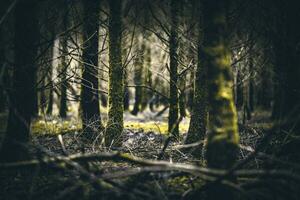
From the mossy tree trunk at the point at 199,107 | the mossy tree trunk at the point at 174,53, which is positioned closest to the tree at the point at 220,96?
the mossy tree trunk at the point at 199,107

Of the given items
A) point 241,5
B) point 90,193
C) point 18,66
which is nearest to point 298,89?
point 241,5

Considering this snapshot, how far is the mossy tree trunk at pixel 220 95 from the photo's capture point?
14.2 feet

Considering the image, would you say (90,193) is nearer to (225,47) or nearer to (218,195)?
(218,195)

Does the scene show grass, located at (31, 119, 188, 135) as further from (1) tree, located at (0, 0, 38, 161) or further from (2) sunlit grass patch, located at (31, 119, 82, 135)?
(1) tree, located at (0, 0, 38, 161)

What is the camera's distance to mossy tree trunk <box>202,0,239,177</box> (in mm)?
4340

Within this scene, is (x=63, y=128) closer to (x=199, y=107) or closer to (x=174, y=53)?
(x=174, y=53)

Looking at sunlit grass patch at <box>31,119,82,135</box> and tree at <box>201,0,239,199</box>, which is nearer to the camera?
tree at <box>201,0,239,199</box>

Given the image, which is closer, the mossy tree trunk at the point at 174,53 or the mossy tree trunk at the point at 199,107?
the mossy tree trunk at the point at 199,107

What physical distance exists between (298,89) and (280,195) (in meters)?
4.28

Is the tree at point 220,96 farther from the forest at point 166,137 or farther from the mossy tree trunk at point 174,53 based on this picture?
the mossy tree trunk at point 174,53

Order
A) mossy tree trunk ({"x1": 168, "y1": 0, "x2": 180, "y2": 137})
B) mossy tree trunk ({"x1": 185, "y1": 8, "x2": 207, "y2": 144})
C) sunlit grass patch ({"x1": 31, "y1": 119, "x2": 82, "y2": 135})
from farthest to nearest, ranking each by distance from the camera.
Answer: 1. sunlit grass patch ({"x1": 31, "y1": 119, "x2": 82, "y2": 135})
2. mossy tree trunk ({"x1": 168, "y1": 0, "x2": 180, "y2": 137})
3. mossy tree trunk ({"x1": 185, "y1": 8, "x2": 207, "y2": 144})

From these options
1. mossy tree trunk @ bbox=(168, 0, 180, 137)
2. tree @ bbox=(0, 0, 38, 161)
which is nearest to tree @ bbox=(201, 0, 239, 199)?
tree @ bbox=(0, 0, 38, 161)

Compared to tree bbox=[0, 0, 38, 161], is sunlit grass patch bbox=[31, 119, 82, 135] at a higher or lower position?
lower

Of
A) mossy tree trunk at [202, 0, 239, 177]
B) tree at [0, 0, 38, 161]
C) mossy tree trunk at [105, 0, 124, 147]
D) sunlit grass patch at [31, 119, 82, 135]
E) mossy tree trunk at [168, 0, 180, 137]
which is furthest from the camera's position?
sunlit grass patch at [31, 119, 82, 135]
